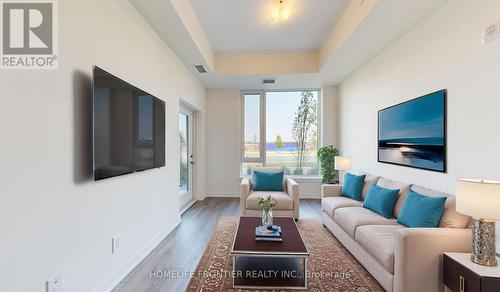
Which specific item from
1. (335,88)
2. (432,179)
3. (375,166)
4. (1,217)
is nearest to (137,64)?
(1,217)

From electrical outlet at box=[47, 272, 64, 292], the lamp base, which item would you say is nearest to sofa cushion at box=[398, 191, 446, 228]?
the lamp base

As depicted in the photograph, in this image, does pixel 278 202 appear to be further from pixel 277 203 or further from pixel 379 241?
pixel 379 241

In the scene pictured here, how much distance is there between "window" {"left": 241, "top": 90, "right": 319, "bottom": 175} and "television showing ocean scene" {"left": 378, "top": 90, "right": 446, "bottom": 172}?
8.35 ft

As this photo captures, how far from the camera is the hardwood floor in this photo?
7.65 ft

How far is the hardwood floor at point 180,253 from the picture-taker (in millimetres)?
2332

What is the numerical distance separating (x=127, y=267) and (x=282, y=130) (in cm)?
458

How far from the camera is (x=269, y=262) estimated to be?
8.80 feet

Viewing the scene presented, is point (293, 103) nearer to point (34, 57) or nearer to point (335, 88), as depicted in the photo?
point (335, 88)

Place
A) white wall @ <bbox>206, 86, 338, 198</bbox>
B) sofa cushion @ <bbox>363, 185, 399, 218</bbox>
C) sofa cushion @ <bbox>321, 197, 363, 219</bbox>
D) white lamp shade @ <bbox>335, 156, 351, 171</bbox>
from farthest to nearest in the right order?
1. white wall @ <bbox>206, 86, 338, 198</bbox>
2. white lamp shade @ <bbox>335, 156, 351, 171</bbox>
3. sofa cushion @ <bbox>321, 197, 363, 219</bbox>
4. sofa cushion @ <bbox>363, 185, 399, 218</bbox>

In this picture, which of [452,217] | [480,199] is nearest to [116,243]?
[480,199]

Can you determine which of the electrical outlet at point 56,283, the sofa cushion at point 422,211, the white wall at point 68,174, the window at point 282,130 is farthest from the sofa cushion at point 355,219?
the window at point 282,130

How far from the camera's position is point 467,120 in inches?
90.3

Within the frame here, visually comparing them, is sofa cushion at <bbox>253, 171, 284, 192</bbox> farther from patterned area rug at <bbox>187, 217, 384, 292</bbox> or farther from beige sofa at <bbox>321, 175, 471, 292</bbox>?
beige sofa at <bbox>321, 175, 471, 292</bbox>
